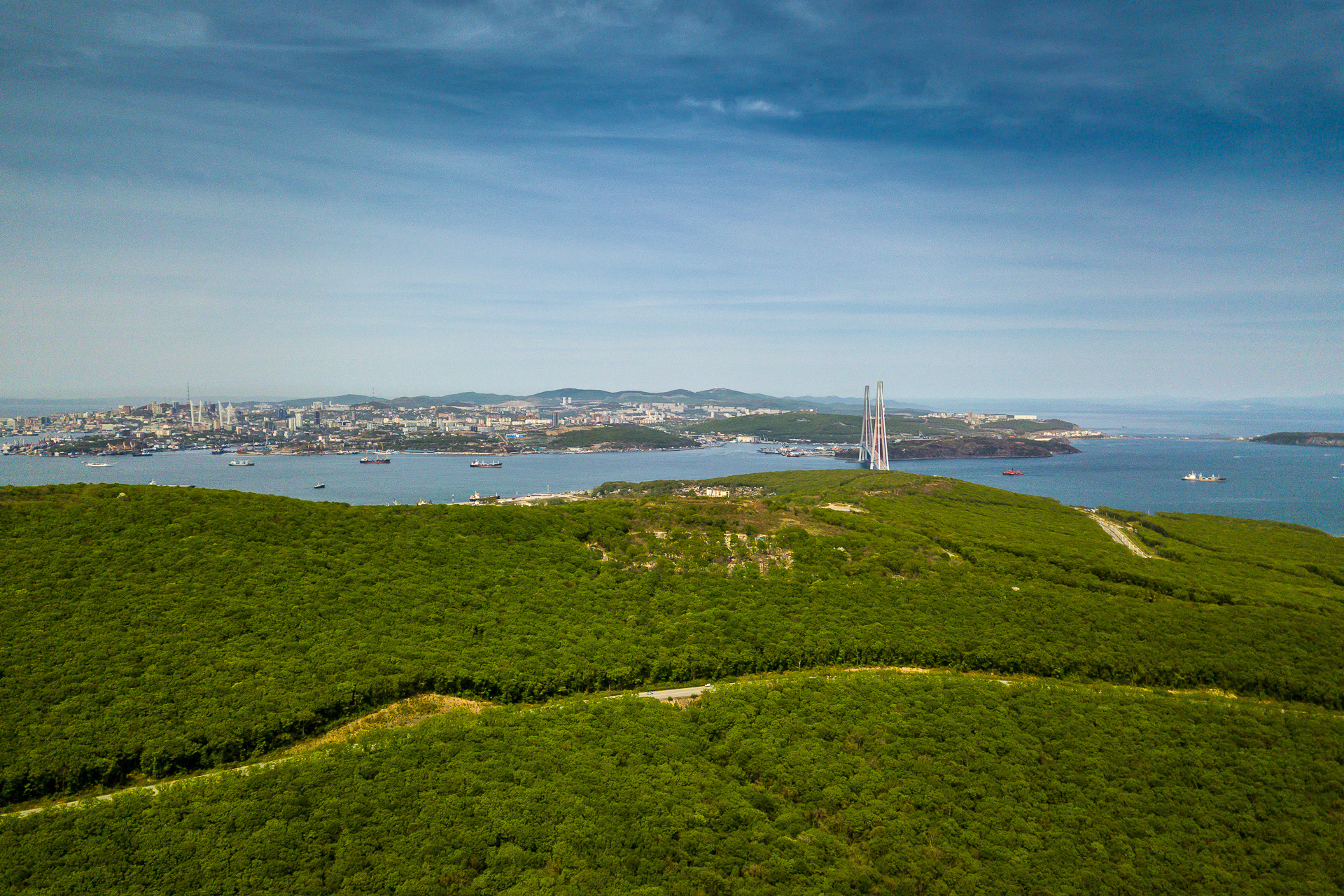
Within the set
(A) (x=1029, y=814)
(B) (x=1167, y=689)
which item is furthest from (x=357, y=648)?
(B) (x=1167, y=689)

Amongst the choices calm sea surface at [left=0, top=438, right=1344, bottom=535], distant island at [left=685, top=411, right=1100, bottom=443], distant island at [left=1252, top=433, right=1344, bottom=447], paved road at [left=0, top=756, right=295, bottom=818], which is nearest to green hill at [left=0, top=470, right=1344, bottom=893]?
paved road at [left=0, top=756, right=295, bottom=818]

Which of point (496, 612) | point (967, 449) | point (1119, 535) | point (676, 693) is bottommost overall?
point (1119, 535)

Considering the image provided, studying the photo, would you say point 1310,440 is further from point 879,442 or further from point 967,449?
point 879,442

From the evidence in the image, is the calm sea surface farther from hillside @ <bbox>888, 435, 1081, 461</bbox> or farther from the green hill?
the green hill

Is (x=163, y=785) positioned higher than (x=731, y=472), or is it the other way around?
(x=163, y=785)

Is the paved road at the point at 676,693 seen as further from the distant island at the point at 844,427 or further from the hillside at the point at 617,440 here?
the distant island at the point at 844,427

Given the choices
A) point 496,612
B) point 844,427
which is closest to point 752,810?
point 496,612
